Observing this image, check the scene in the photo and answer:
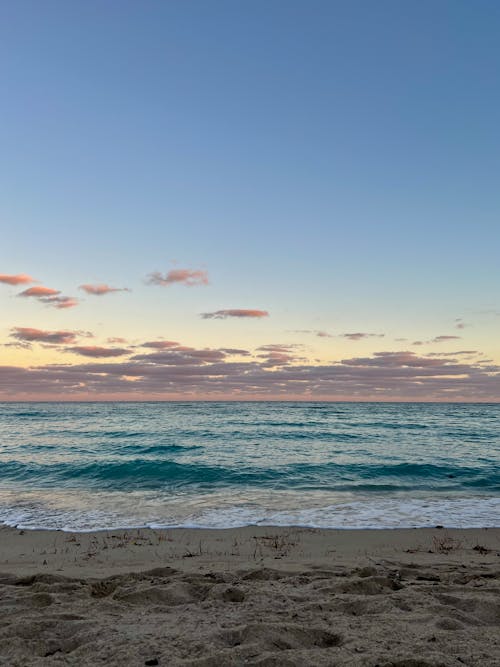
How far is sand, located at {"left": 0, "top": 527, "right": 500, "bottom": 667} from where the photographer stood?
165 inches

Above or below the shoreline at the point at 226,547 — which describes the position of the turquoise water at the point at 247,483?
below

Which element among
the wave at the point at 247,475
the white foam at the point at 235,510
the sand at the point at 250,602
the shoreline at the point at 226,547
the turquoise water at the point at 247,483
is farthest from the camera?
the wave at the point at 247,475

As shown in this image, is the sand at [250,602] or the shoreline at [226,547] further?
the shoreline at [226,547]

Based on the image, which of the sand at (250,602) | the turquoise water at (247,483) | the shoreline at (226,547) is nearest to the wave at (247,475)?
the turquoise water at (247,483)

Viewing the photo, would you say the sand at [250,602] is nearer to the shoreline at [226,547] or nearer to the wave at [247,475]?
the shoreline at [226,547]

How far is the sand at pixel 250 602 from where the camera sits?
4179 mm

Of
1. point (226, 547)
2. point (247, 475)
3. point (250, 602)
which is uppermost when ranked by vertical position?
point (250, 602)

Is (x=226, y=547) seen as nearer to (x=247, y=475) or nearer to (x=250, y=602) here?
(x=250, y=602)

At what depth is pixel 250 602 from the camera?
550 centimetres

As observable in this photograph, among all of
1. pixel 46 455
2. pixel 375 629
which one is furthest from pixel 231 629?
pixel 46 455

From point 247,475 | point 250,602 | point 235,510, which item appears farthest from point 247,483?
point 250,602

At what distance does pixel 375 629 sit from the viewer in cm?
467

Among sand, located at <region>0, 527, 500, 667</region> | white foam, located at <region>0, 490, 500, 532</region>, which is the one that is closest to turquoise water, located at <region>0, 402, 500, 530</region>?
white foam, located at <region>0, 490, 500, 532</region>

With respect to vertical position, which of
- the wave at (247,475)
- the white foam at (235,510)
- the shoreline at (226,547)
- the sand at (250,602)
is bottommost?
the wave at (247,475)
